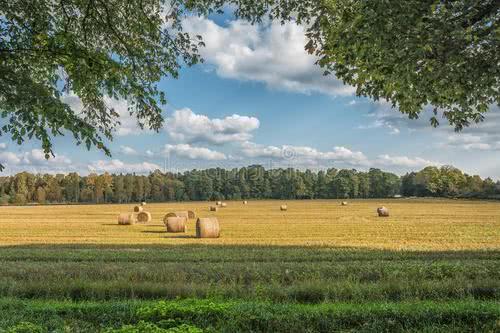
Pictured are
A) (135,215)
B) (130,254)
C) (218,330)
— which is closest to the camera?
(218,330)

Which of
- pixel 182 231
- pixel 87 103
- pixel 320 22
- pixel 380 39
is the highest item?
pixel 320 22

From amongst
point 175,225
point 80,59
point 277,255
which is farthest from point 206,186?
point 80,59

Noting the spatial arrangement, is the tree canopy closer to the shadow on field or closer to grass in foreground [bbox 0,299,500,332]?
grass in foreground [bbox 0,299,500,332]

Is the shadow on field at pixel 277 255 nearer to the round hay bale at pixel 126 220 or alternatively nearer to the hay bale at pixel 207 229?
the hay bale at pixel 207 229

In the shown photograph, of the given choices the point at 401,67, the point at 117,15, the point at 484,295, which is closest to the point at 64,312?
the point at 117,15

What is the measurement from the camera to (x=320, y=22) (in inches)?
317

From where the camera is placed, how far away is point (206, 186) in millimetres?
141750

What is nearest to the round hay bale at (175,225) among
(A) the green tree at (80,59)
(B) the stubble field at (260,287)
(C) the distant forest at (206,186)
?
(B) the stubble field at (260,287)

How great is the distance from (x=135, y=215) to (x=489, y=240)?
27405 millimetres

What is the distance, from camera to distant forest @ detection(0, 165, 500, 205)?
138 m

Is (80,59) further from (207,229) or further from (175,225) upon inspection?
(175,225)

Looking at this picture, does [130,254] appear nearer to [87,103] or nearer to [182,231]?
[87,103]

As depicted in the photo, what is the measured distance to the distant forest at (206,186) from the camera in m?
138

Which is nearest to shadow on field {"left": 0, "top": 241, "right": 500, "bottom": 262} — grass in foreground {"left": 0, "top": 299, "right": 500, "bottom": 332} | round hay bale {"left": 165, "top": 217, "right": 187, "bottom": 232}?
grass in foreground {"left": 0, "top": 299, "right": 500, "bottom": 332}
